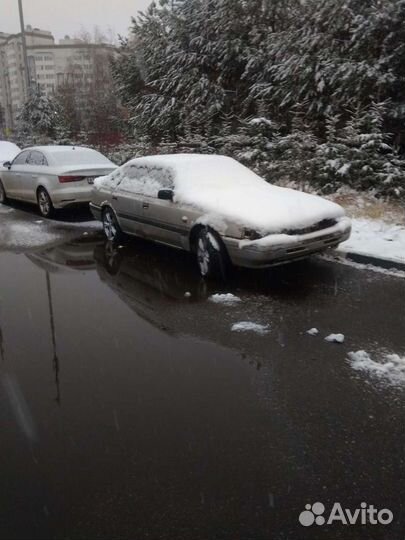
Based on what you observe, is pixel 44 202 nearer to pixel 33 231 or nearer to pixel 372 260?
pixel 33 231

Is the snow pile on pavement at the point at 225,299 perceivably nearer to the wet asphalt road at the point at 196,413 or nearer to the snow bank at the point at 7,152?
the wet asphalt road at the point at 196,413

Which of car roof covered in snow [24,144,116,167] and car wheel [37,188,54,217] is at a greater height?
car roof covered in snow [24,144,116,167]

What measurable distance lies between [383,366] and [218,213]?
286 centimetres

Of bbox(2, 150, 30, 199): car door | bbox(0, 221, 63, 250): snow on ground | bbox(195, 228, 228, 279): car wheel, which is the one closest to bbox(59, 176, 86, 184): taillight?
bbox(0, 221, 63, 250): snow on ground

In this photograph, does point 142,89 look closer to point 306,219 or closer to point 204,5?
point 204,5

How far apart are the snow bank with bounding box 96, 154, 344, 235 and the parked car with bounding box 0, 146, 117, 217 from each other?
2.19m

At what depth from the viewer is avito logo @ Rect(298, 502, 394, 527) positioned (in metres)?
2.38

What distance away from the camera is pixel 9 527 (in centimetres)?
238

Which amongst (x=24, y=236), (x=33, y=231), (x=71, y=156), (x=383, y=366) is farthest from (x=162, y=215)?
(x=71, y=156)

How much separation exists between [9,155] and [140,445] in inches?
619

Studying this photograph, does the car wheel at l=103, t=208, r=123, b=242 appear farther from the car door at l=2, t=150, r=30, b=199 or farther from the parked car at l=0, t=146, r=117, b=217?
the car door at l=2, t=150, r=30, b=199

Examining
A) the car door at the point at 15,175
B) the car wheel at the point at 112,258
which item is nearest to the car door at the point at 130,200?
the car wheel at the point at 112,258

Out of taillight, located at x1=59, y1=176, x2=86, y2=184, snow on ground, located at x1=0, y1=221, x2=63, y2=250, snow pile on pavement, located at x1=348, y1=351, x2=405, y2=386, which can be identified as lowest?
snow pile on pavement, located at x1=348, y1=351, x2=405, y2=386

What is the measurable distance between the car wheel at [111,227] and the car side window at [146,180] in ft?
2.02
